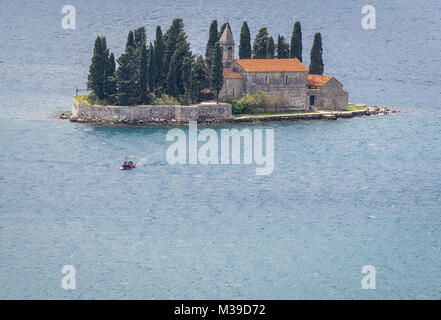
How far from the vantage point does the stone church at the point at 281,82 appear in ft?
320

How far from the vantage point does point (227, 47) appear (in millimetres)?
99188

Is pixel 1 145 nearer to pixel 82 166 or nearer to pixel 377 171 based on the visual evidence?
pixel 82 166

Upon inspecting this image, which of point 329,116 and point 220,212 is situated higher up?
point 329,116

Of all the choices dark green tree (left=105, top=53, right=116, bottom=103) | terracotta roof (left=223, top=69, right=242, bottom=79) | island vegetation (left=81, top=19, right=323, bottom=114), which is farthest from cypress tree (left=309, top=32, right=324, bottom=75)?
dark green tree (left=105, top=53, right=116, bottom=103)

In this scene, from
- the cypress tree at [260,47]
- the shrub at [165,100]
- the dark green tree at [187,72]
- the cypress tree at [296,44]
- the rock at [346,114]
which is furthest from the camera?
the cypress tree at [296,44]

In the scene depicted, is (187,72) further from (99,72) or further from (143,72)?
(99,72)

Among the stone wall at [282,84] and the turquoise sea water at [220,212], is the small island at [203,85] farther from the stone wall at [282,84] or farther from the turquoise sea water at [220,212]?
the turquoise sea water at [220,212]

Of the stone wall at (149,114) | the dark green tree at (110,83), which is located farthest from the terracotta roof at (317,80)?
the dark green tree at (110,83)

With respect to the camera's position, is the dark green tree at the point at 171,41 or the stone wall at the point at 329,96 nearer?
the dark green tree at the point at 171,41

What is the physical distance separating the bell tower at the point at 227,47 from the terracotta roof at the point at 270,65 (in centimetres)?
137

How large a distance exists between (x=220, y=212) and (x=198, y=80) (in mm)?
31050

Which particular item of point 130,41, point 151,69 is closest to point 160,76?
point 151,69

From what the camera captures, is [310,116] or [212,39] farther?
[212,39]
